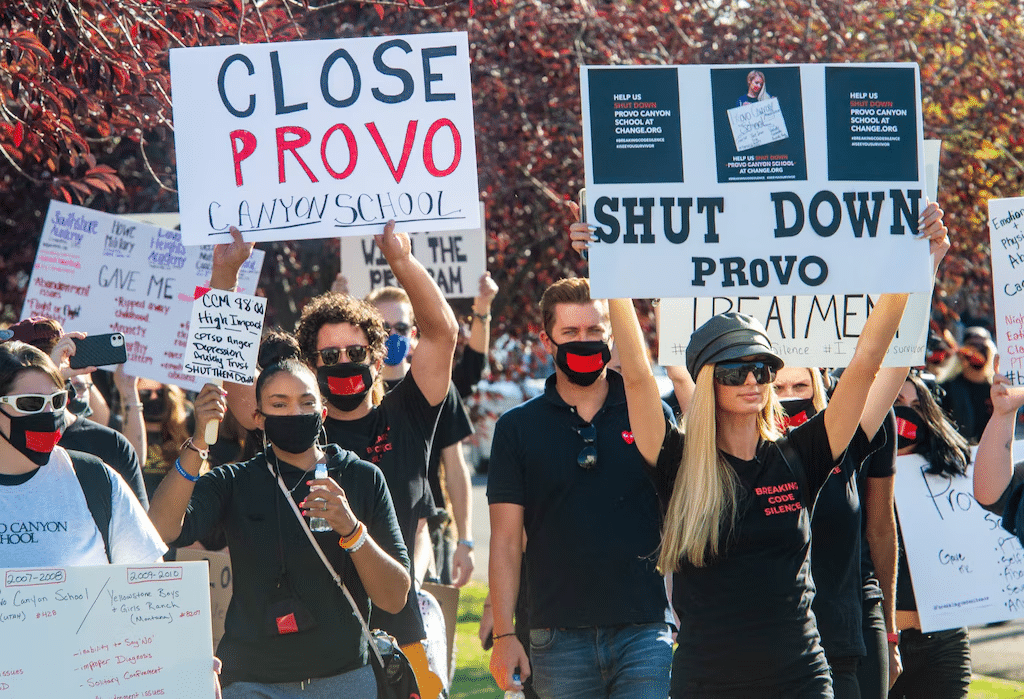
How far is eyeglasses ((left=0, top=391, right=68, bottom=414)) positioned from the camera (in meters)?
3.58

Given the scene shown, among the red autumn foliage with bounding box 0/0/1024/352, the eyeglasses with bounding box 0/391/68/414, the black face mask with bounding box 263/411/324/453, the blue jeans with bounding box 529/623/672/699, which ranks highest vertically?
the red autumn foliage with bounding box 0/0/1024/352

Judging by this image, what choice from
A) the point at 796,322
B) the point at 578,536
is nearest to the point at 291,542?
→ the point at 578,536

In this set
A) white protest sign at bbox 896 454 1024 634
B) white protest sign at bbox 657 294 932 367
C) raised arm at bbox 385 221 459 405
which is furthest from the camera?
white protest sign at bbox 657 294 932 367

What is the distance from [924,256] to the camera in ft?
14.3

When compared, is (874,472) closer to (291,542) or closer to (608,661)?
(608,661)

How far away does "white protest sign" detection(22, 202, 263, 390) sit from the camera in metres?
6.55

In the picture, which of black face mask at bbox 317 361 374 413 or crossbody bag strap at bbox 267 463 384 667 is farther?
black face mask at bbox 317 361 374 413

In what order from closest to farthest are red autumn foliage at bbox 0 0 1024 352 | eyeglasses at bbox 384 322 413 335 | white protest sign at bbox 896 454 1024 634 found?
white protest sign at bbox 896 454 1024 634
eyeglasses at bbox 384 322 413 335
red autumn foliage at bbox 0 0 1024 352

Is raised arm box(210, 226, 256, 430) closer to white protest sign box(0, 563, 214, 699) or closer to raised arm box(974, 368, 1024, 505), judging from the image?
white protest sign box(0, 563, 214, 699)

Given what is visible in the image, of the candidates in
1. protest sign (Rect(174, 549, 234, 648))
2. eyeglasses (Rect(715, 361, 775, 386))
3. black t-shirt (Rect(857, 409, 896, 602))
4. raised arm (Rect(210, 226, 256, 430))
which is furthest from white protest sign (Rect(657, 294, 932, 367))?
protest sign (Rect(174, 549, 234, 648))

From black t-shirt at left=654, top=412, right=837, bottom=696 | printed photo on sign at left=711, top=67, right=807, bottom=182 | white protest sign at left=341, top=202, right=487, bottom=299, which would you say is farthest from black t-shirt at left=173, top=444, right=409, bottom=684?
white protest sign at left=341, top=202, right=487, bottom=299

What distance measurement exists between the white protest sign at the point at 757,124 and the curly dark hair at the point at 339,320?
1.55 m

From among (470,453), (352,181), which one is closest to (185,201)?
(352,181)

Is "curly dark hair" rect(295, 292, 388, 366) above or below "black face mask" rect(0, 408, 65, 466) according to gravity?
above
